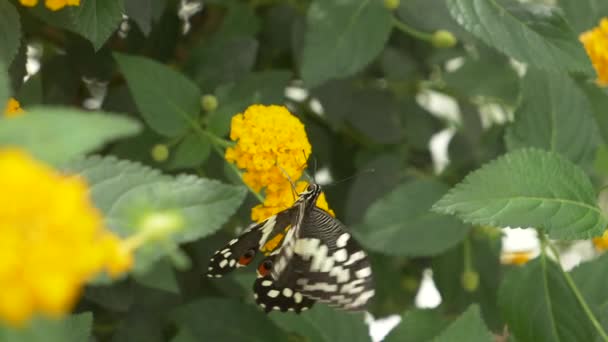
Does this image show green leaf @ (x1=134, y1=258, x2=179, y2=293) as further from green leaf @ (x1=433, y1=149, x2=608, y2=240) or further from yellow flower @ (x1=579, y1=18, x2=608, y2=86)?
yellow flower @ (x1=579, y1=18, x2=608, y2=86)

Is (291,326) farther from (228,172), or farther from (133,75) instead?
(133,75)

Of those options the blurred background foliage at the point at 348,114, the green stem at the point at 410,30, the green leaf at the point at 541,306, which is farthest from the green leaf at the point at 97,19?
the green leaf at the point at 541,306

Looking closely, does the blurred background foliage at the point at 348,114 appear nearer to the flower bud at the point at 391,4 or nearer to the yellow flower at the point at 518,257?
the flower bud at the point at 391,4

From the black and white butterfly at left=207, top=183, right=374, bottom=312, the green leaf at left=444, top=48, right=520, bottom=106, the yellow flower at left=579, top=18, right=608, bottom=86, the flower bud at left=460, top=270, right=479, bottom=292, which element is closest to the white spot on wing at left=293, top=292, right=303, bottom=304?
the black and white butterfly at left=207, top=183, right=374, bottom=312

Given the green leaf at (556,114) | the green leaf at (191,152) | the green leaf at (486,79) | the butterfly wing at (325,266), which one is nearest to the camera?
the butterfly wing at (325,266)

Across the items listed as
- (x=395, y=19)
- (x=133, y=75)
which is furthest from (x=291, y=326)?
(x=395, y=19)
